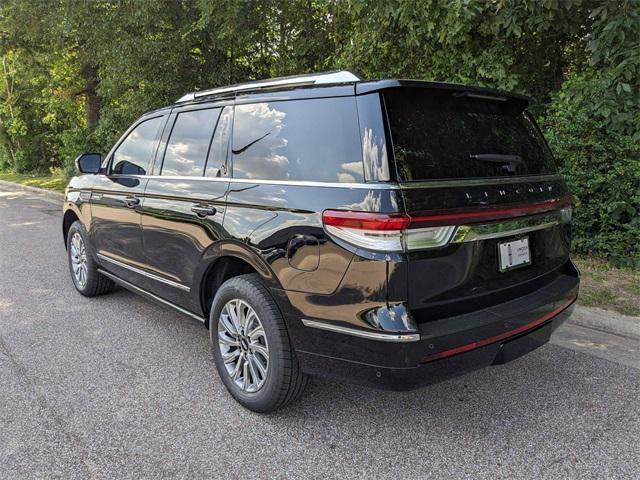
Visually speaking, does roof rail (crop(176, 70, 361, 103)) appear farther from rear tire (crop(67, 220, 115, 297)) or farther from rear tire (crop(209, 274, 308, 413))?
rear tire (crop(67, 220, 115, 297))

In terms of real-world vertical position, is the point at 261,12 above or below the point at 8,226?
above

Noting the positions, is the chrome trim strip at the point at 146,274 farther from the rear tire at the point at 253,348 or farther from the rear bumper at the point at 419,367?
the rear bumper at the point at 419,367

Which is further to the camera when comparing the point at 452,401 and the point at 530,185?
the point at 452,401

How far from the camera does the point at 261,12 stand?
29.2 ft

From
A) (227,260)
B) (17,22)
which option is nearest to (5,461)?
(227,260)

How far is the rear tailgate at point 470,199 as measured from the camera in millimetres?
2248

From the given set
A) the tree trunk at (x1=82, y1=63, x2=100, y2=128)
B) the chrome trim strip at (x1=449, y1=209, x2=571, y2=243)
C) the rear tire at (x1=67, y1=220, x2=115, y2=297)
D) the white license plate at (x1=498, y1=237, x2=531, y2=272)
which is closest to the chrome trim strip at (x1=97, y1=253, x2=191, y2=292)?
the rear tire at (x1=67, y1=220, x2=115, y2=297)

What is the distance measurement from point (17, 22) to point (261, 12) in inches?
322

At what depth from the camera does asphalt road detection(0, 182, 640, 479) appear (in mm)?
2383

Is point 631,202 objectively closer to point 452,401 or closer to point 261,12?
point 452,401

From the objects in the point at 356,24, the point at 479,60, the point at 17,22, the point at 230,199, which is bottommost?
the point at 230,199

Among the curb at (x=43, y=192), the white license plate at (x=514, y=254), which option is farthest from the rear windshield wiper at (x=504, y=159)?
the curb at (x=43, y=192)

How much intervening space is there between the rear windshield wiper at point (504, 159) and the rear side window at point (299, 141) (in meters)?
0.67

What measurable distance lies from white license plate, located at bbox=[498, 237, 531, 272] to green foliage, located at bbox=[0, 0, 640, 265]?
3.33 meters
